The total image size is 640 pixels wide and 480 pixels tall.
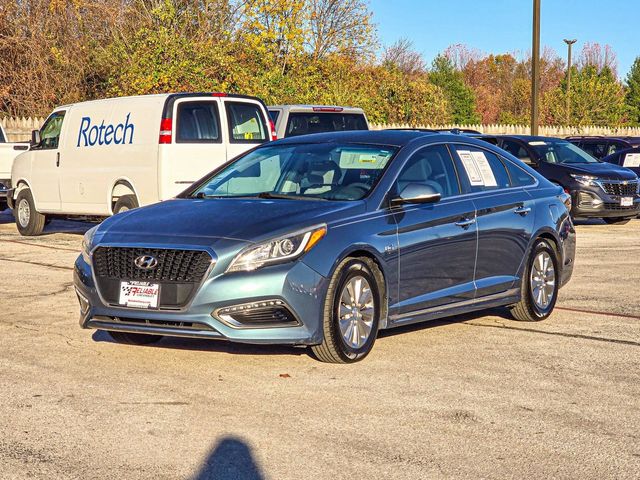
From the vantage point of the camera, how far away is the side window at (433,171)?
28.9 ft

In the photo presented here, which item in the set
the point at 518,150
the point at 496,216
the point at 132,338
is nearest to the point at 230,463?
the point at 132,338

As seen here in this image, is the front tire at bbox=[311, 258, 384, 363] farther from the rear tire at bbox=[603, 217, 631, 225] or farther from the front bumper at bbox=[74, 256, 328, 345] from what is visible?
the rear tire at bbox=[603, 217, 631, 225]

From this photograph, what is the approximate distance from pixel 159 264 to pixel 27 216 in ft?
38.7

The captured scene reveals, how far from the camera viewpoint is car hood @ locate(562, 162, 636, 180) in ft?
70.2

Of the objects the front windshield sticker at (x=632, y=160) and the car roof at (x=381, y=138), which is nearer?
the car roof at (x=381, y=138)

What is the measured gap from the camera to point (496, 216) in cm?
944

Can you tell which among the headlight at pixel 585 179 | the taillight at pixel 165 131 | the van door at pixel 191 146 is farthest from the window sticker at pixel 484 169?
the headlight at pixel 585 179

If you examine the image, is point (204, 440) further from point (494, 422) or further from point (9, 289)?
point (9, 289)

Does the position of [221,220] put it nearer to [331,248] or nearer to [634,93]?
[331,248]

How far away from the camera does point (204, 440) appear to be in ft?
19.3

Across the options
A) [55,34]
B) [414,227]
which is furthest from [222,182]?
[55,34]

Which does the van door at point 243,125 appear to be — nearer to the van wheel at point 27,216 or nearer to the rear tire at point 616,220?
the van wheel at point 27,216

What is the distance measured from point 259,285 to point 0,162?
583 inches

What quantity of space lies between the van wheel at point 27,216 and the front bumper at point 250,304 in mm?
11486
